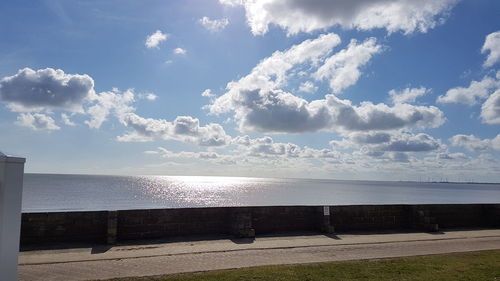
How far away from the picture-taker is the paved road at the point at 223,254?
9352 mm

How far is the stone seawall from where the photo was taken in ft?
40.7

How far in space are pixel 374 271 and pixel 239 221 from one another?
5.80 m

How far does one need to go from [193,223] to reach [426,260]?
770 centimetres

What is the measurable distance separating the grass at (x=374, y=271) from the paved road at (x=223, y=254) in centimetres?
83

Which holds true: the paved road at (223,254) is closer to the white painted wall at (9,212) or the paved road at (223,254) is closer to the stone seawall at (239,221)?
the stone seawall at (239,221)

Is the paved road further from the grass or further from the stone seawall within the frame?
the stone seawall

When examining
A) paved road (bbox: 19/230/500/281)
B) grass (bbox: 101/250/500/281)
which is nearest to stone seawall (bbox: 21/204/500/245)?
paved road (bbox: 19/230/500/281)

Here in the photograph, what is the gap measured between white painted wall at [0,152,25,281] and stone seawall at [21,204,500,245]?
8.44 m

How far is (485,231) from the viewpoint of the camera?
1705 centimetres

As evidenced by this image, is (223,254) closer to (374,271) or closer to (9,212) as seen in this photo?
(374,271)

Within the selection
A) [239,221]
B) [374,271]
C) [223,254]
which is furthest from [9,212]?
[239,221]

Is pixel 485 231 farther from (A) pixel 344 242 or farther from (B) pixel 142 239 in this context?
(B) pixel 142 239

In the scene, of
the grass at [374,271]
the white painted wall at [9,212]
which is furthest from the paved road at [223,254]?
the white painted wall at [9,212]

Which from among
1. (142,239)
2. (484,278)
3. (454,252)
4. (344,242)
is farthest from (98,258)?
(454,252)
